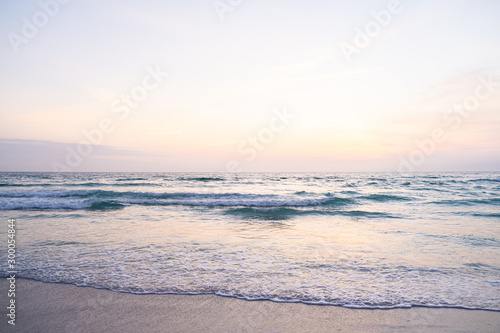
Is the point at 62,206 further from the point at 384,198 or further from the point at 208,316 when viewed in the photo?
the point at 384,198

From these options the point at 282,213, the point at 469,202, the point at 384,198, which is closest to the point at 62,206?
the point at 282,213

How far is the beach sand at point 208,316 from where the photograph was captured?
3.70 meters

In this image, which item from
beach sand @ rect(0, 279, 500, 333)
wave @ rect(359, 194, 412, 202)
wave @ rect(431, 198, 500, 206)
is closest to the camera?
beach sand @ rect(0, 279, 500, 333)

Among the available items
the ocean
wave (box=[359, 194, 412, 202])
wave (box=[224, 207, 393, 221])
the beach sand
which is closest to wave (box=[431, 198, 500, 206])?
wave (box=[359, 194, 412, 202])

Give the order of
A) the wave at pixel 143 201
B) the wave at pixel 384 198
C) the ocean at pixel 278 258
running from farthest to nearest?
1. the wave at pixel 384 198
2. the wave at pixel 143 201
3. the ocean at pixel 278 258

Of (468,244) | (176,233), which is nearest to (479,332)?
(468,244)

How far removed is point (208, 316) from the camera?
3971mm

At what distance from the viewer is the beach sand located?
370 centimetres

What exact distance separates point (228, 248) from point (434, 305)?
451cm

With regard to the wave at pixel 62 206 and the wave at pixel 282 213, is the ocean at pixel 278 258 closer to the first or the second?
the wave at pixel 282 213

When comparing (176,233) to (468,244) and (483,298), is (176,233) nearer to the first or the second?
(483,298)

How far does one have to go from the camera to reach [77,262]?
20.5 ft

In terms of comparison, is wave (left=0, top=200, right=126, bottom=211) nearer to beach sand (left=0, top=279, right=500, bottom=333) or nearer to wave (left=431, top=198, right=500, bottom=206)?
beach sand (left=0, top=279, right=500, bottom=333)

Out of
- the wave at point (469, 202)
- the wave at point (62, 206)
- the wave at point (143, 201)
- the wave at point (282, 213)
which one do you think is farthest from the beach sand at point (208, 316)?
the wave at point (469, 202)
